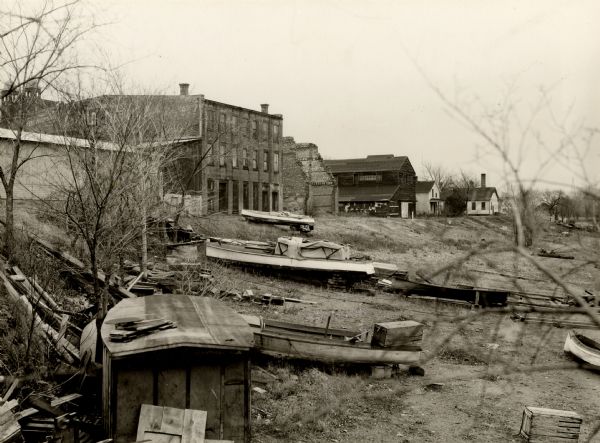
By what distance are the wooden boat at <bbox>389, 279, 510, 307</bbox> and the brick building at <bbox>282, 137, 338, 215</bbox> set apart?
27.8m

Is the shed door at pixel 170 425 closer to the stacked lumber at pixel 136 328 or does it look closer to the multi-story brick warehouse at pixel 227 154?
the stacked lumber at pixel 136 328

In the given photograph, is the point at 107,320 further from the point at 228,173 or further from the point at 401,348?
the point at 228,173

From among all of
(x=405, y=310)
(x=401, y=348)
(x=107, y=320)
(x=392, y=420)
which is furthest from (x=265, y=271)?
(x=107, y=320)

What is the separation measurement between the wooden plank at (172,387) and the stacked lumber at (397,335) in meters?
5.86

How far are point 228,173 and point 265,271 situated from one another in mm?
19363

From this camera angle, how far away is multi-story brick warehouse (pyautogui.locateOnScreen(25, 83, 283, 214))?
38.0m


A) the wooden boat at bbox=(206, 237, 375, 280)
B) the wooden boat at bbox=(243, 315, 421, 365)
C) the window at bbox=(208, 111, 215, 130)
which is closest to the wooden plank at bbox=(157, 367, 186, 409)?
the wooden boat at bbox=(243, 315, 421, 365)

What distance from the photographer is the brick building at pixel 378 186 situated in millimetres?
58000

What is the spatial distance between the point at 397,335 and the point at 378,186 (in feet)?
161

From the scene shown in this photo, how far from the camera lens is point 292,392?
11.2 m

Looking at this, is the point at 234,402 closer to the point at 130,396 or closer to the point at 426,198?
the point at 130,396

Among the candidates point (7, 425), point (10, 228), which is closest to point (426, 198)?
point (10, 228)

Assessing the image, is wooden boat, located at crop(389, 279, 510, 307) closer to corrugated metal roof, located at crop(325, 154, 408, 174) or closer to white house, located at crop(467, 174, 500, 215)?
corrugated metal roof, located at crop(325, 154, 408, 174)

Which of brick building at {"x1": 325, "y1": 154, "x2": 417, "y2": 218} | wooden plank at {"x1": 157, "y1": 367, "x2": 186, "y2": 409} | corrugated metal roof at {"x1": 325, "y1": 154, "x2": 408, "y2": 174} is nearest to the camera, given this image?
wooden plank at {"x1": 157, "y1": 367, "x2": 186, "y2": 409}
